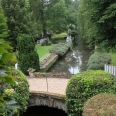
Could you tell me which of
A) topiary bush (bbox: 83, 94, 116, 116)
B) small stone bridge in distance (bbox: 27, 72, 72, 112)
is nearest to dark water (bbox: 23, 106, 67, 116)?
small stone bridge in distance (bbox: 27, 72, 72, 112)

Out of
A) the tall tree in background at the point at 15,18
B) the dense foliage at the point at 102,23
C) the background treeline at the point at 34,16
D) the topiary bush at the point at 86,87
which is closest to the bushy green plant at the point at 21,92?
the topiary bush at the point at 86,87

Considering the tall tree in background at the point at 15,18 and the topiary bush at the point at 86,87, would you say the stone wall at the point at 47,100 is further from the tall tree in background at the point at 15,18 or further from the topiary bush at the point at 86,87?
the tall tree in background at the point at 15,18

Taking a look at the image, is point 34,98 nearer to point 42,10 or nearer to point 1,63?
point 1,63

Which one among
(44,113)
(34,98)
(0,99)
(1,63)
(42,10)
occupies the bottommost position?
(44,113)

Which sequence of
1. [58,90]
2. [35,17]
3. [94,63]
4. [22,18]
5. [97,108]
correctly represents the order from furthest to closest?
[35,17]
[22,18]
[94,63]
[58,90]
[97,108]

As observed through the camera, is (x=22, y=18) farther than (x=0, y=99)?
Yes

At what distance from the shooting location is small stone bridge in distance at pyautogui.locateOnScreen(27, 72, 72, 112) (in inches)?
381

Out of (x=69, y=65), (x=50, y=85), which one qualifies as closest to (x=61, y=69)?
(x=69, y=65)

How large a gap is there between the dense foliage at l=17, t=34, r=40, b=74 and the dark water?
14.3ft

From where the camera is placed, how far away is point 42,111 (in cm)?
1078

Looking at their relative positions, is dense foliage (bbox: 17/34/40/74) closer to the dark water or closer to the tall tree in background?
the dark water

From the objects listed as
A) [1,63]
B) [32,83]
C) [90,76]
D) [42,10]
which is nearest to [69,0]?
[42,10]

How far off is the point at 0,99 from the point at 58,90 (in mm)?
9187

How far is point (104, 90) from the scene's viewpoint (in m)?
7.45
